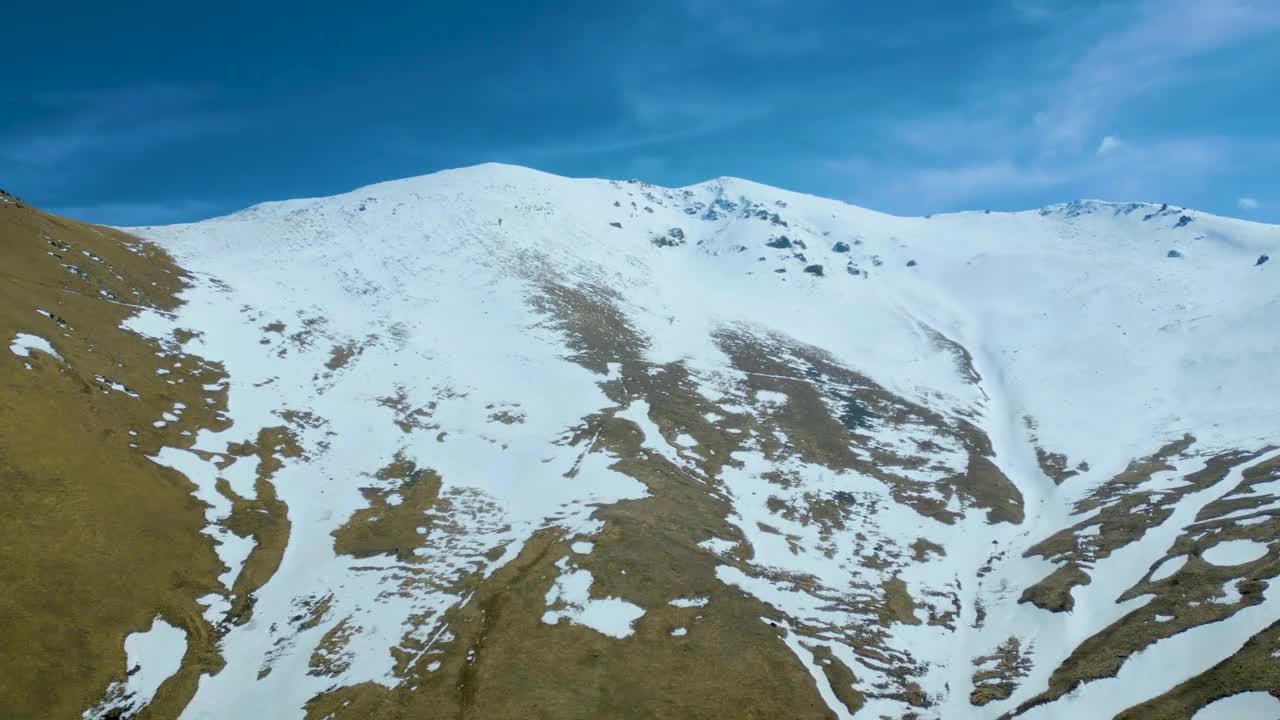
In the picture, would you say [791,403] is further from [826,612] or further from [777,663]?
[777,663]

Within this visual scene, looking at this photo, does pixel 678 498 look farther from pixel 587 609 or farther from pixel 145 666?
pixel 145 666

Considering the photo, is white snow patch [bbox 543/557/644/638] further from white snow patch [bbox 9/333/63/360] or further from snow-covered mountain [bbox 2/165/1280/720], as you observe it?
white snow patch [bbox 9/333/63/360]

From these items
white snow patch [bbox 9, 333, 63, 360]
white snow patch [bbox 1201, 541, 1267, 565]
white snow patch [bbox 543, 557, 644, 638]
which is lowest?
white snow patch [bbox 543, 557, 644, 638]

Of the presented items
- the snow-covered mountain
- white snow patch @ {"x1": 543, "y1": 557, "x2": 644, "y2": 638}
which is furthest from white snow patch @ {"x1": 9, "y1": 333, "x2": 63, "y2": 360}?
white snow patch @ {"x1": 543, "y1": 557, "x2": 644, "y2": 638}

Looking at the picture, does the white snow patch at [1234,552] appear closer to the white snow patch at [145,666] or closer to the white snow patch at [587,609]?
the white snow patch at [587,609]

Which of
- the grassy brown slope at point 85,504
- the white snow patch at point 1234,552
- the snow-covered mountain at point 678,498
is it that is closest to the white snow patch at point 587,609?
the snow-covered mountain at point 678,498

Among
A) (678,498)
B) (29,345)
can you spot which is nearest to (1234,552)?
(678,498)
